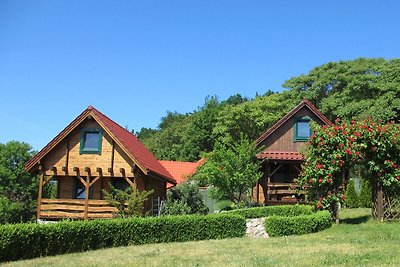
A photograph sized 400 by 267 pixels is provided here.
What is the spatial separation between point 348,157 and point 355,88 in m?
26.4

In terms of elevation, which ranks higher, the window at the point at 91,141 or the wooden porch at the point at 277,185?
the window at the point at 91,141

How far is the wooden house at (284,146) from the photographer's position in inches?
1151

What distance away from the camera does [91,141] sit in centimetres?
2570

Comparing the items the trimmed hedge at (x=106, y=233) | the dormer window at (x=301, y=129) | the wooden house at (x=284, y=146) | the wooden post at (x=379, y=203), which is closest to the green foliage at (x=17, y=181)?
the wooden house at (x=284, y=146)

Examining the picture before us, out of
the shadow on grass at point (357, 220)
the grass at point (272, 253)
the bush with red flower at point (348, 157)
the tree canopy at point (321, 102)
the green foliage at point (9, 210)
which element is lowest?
the green foliage at point (9, 210)

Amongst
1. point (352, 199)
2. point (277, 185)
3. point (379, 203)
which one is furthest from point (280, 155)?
point (379, 203)

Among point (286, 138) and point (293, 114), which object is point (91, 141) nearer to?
point (286, 138)

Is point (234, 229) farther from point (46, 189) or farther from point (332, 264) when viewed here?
point (46, 189)

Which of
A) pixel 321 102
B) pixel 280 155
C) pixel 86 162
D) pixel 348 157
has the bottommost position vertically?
pixel 86 162

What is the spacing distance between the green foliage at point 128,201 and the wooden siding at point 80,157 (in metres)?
1.64

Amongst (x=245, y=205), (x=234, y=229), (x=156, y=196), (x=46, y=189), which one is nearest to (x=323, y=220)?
(x=234, y=229)

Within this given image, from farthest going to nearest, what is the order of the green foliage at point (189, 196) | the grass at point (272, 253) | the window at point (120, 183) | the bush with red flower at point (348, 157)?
the green foliage at point (189, 196), the window at point (120, 183), the bush with red flower at point (348, 157), the grass at point (272, 253)

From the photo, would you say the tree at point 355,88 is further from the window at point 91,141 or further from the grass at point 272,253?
the grass at point 272,253

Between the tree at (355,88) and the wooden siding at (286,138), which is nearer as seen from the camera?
the wooden siding at (286,138)
